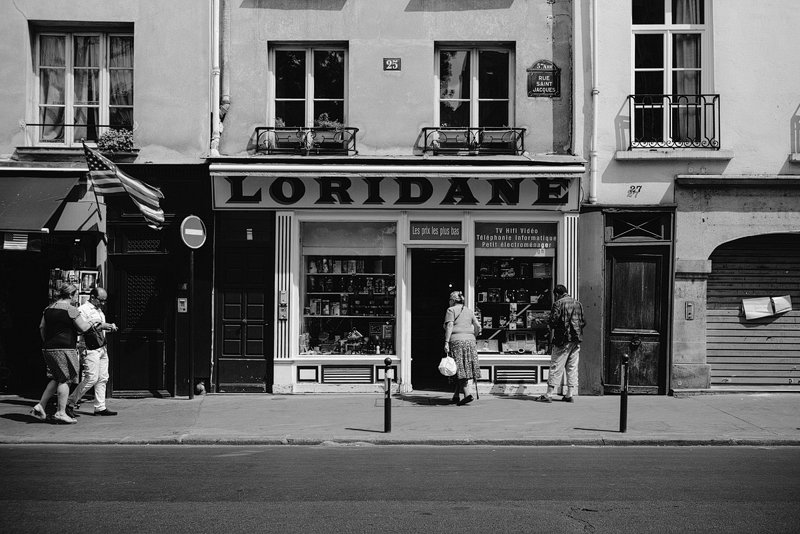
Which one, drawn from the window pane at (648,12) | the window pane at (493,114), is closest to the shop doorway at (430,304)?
the window pane at (493,114)

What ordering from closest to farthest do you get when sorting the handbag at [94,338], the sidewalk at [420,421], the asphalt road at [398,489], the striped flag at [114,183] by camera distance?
the asphalt road at [398,489] → the sidewalk at [420,421] → the handbag at [94,338] → the striped flag at [114,183]

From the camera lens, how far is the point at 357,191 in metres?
14.4

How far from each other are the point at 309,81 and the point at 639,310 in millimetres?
7076

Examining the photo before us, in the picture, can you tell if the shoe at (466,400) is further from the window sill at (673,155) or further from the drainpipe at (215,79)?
the drainpipe at (215,79)

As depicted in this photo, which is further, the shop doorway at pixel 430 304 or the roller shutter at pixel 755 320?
the shop doorway at pixel 430 304

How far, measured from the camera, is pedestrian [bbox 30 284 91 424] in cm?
1162

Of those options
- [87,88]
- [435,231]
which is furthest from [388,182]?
[87,88]

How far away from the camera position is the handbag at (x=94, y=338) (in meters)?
11.9

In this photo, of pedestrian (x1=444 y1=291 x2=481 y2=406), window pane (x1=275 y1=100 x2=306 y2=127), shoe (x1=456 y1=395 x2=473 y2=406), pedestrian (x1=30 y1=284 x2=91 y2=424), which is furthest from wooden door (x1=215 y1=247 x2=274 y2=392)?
shoe (x1=456 y1=395 x2=473 y2=406)

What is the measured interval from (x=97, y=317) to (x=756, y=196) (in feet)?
36.1

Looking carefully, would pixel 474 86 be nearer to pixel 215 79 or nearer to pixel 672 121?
pixel 672 121

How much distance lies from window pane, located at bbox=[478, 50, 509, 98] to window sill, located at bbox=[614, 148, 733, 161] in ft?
7.95

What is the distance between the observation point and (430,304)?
50.2ft

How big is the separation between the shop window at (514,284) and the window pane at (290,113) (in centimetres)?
372
